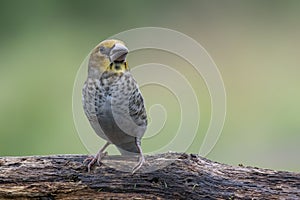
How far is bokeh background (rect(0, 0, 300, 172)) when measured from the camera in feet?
15.6

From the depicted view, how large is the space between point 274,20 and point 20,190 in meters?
5.12

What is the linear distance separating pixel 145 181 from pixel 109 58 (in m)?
0.44

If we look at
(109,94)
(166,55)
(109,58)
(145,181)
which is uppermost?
(166,55)

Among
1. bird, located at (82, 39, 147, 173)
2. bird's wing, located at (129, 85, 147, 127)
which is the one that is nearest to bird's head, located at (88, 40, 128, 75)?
bird, located at (82, 39, 147, 173)

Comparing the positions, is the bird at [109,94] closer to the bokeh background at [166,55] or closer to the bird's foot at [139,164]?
the bird's foot at [139,164]

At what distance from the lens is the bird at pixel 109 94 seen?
7.47 feet

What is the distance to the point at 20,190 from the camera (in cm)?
223

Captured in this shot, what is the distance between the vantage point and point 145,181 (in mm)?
2238

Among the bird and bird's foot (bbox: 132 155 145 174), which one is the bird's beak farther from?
bird's foot (bbox: 132 155 145 174)

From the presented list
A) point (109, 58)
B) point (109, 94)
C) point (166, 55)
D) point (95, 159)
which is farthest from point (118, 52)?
point (166, 55)

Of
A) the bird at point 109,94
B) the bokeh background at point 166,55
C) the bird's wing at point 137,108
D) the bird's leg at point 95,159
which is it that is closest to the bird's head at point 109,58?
the bird at point 109,94

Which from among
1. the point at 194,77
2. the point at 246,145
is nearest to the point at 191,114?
the point at 246,145

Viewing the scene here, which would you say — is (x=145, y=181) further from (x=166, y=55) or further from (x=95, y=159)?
(x=166, y=55)

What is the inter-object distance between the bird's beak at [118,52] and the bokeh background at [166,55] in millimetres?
1911
